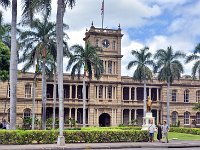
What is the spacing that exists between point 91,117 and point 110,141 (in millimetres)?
33959

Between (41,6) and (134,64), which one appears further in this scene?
(134,64)

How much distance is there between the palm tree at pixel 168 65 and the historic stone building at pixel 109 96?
829 cm

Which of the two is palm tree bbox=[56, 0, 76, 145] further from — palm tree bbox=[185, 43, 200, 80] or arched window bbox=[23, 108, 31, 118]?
arched window bbox=[23, 108, 31, 118]

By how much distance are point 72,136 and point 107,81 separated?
37094 millimetres

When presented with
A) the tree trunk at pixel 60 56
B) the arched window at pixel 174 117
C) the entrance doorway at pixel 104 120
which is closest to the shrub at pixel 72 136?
the tree trunk at pixel 60 56

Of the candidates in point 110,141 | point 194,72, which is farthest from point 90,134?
point 194,72

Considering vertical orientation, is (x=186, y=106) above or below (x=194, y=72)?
below

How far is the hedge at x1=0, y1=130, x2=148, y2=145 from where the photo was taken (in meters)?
28.1

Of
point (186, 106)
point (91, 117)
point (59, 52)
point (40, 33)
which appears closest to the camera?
point (59, 52)

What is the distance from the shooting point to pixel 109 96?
67312mm

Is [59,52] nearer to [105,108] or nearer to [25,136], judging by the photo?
[25,136]

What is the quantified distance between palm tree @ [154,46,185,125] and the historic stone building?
8290mm

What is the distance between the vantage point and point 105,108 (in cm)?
6612

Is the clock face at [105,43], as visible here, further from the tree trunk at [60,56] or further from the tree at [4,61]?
the tree trunk at [60,56]
